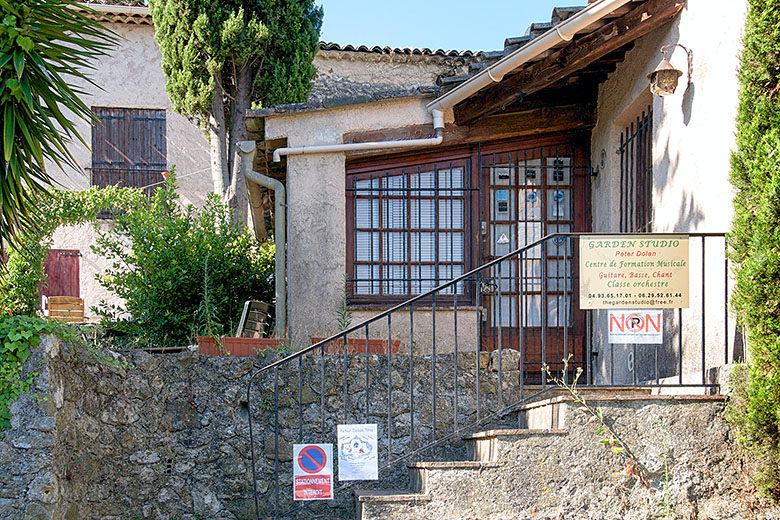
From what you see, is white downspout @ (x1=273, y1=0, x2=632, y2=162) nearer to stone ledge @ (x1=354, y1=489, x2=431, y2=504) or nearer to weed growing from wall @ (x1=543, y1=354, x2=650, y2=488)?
weed growing from wall @ (x1=543, y1=354, x2=650, y2=488)

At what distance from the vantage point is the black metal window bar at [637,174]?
713cm

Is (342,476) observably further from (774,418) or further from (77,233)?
(77,233)

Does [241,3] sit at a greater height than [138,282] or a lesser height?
greater

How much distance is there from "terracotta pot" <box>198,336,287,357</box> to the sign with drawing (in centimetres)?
293

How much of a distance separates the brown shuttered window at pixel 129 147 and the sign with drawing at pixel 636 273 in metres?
10.8

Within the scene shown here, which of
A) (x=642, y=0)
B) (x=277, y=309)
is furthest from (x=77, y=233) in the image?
(x=642, y=0)

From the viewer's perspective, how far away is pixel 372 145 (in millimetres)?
7969

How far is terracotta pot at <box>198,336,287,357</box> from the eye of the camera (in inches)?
282

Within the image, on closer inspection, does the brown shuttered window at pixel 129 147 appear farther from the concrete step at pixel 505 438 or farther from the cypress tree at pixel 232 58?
the concrete step at pixel 505 438

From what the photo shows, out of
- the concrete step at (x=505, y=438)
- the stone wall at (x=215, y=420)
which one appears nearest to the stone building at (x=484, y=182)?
the stone wall at (x=215, y=420)

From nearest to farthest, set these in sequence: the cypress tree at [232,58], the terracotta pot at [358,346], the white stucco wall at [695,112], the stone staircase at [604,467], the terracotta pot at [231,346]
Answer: the stone staircase at [604,467] < the white stucco wall at [695,112] < the terracotta pot at [358,346] < the terracotta pot at [231,346] < the cypress tree at [232,58]

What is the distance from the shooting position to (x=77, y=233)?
50.0ft

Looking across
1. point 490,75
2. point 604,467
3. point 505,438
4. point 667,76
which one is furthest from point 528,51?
point 604,467

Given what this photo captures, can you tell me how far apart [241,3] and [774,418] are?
8684 mm
